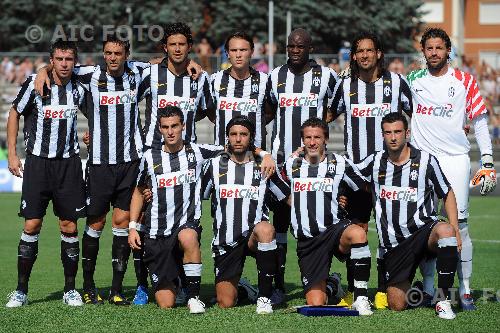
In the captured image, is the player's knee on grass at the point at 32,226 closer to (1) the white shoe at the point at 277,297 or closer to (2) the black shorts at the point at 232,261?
(2) the black shorts at the point at 232,261

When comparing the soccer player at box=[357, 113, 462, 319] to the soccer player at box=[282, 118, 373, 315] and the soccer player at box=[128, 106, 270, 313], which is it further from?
the soccer player at box=[128, 106, 270, 313]

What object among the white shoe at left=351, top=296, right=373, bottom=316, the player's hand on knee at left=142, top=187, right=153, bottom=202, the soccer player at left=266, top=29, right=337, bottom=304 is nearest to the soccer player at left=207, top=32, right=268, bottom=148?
the soccer player at left=266, top=29, right=337, bottom=304

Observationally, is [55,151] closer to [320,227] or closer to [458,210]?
[320,227]

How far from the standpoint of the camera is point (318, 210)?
823 cm

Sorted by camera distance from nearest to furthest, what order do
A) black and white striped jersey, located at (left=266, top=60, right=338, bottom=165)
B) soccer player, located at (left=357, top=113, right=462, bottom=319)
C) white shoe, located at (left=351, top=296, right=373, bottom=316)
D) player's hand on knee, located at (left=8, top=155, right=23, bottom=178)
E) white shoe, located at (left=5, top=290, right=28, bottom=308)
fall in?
white shoe, located at (left=351, top=296, right=373, bottom=316) → soccer player, located at (left=357, top=113, right=462, bottom=319) → white shoe, located at (left=5, top=290, right=28, bottom=308) → player's hand on knee, located at (left=8, top=155, right=23, bottom=178) → black and white striped jersey, located at (left=266, top=60, right=338, bottom=165)

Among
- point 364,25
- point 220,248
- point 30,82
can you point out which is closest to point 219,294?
point 220,248

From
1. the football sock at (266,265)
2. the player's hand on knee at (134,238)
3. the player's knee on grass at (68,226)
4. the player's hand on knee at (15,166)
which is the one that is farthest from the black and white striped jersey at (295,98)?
the player's hand on knee at (15,166)

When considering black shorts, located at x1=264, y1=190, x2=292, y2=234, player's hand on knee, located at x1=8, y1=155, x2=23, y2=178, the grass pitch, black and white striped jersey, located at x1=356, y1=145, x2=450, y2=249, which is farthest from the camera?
black shorts, located at x1=264, y1=190, x2=292, y2=234

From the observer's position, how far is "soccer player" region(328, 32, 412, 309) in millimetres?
8398

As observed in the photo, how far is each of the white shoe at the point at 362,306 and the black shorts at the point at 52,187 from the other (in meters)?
2.29

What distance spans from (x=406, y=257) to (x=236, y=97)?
188 cm

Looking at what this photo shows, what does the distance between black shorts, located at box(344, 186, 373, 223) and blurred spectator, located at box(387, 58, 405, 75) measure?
1358 cm

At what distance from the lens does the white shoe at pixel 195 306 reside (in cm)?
793

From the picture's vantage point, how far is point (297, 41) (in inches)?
329
